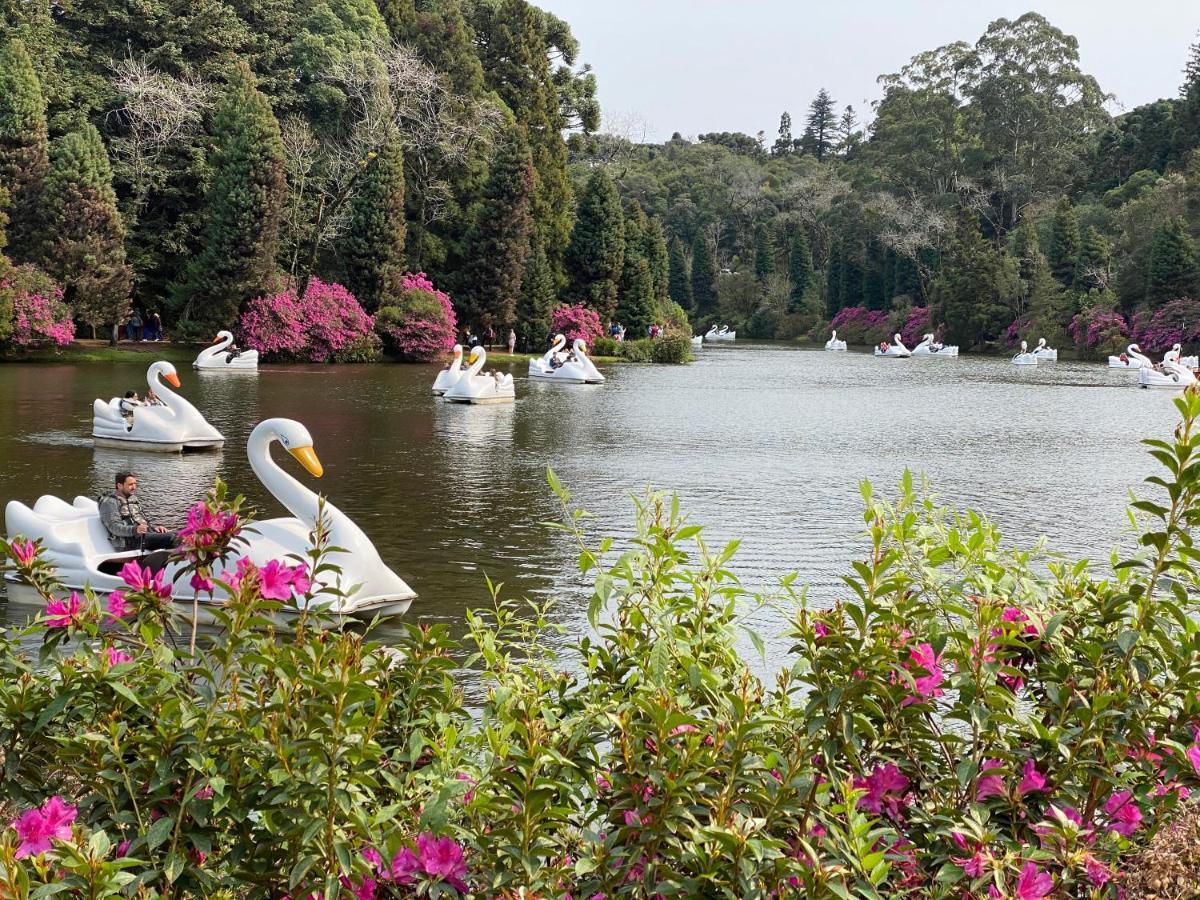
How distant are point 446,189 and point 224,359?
1435 cm

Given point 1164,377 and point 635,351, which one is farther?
point 635,351

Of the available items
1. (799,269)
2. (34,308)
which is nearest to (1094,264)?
(799,269)

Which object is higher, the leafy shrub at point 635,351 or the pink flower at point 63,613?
the leafy shrub at point 635,351

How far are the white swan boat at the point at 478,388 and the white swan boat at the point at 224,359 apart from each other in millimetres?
9823

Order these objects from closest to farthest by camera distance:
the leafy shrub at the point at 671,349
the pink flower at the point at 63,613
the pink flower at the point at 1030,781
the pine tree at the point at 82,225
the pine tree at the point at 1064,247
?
the pink flower at the point at 1030,781, the pink flower at the point at 63,613, the pine tree at the point at 82,225, the leafy shrub at the point at 671,349, the pine tree at the point at 1064,247

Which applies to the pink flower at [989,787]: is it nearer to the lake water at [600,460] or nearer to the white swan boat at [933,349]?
the lake water at [600,460]

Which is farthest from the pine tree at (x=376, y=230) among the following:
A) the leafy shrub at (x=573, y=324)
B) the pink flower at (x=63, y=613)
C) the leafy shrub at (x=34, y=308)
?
the pink flower at (x=63, y=613)

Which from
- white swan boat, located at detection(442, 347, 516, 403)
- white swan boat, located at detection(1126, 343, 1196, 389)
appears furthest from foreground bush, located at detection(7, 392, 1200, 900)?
white swan boat, located at detection(1126, 343, 1196, 389)

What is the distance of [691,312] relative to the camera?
8269 cm

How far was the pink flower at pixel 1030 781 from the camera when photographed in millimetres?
2971

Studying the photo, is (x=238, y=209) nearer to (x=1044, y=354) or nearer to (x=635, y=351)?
(x=635, y=351)

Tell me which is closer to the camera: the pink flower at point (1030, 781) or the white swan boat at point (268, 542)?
the pink flower at point (1030, 781)

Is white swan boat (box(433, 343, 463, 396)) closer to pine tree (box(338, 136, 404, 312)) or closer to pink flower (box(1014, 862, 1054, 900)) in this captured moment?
pine tree (box(338, 136, 404, 312))

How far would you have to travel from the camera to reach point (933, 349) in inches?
2345
